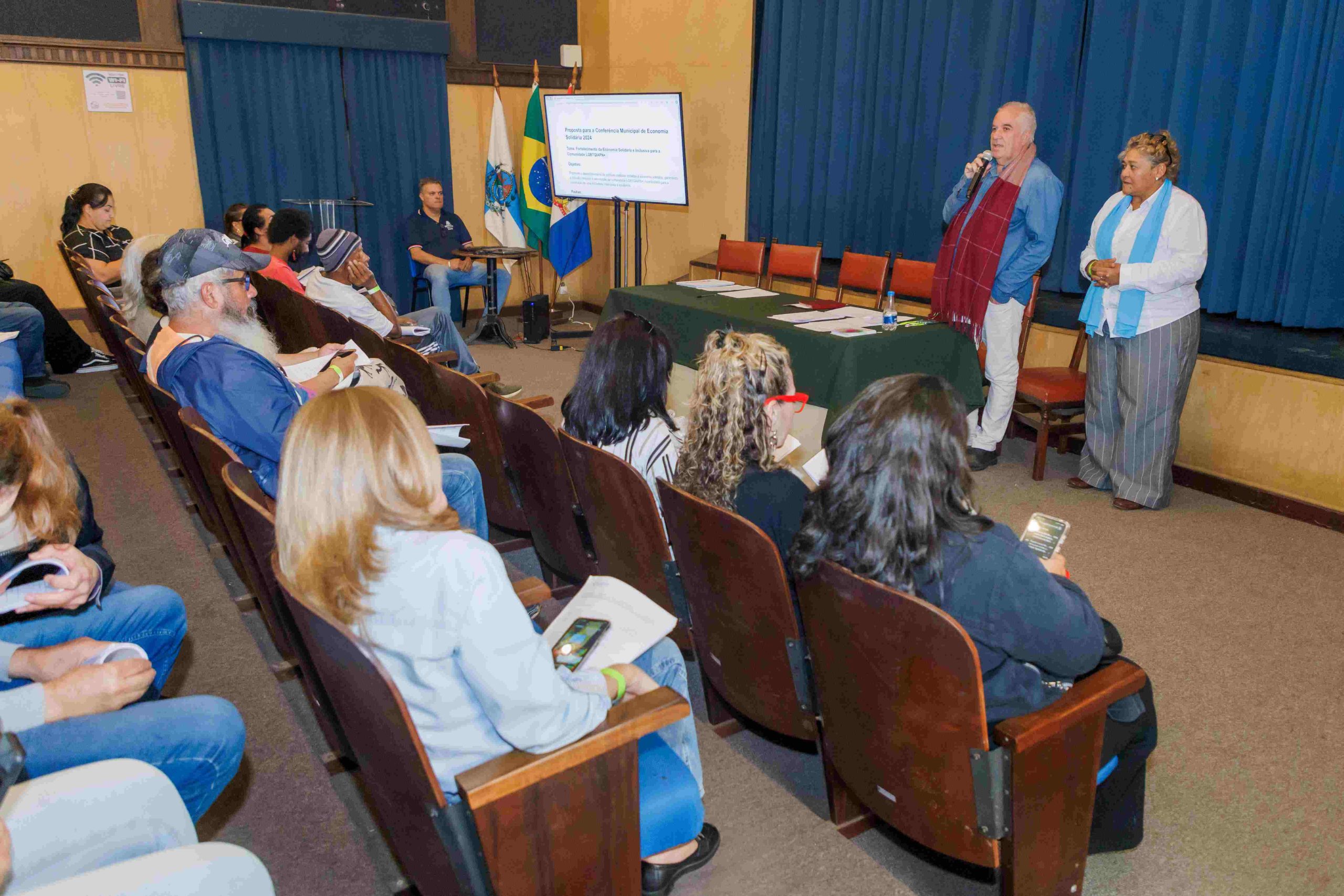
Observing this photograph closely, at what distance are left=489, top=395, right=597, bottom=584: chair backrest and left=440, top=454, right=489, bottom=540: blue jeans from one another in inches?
9.0

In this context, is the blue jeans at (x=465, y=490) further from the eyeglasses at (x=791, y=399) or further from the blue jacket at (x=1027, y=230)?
the blue jacket at (x=1027, y=230)

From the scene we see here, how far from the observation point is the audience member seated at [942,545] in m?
1.39

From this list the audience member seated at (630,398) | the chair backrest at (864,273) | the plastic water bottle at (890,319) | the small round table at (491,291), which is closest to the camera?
the audience member seated at (630,398)

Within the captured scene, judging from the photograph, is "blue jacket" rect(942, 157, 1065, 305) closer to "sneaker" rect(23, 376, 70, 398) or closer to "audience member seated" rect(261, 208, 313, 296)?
"audience member seated" rect(261, 208, 313, 296)

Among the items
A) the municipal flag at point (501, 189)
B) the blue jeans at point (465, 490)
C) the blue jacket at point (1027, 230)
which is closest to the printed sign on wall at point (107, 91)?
the municipal flag at point (501, 189)

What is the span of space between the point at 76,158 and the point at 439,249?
2.46 meters

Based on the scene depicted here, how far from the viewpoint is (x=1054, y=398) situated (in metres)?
4.07

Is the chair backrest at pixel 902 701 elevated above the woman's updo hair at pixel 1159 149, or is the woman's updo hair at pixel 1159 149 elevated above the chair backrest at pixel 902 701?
the woman's updo hair at pixel 1159 149

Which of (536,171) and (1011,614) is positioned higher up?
(536,171)

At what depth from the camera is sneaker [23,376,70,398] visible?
526cm

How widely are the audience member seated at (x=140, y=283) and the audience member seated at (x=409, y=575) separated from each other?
1830 mm

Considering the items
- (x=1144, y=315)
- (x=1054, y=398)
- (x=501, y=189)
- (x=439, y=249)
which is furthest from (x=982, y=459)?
(x=501, y=189)

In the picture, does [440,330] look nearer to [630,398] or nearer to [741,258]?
[741,258]

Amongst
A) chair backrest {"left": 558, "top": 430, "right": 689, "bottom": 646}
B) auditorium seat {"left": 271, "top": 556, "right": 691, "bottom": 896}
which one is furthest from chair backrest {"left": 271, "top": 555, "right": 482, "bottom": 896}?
chair backrest {"left": 558, "top": 430, "right": 689, "bottom": 646}
